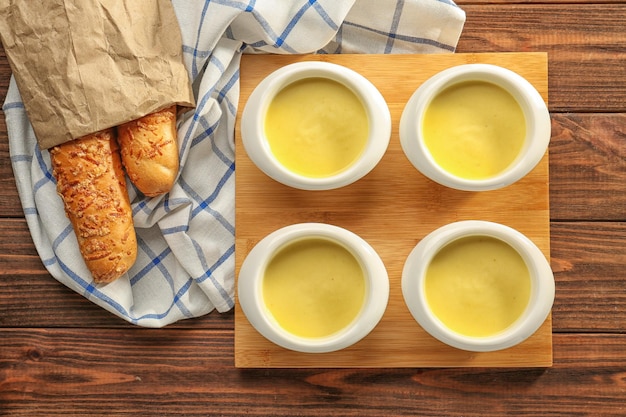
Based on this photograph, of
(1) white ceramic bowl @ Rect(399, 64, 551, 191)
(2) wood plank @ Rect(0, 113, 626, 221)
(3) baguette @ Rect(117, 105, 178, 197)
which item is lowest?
(2) wood plank @ Rect(0, 113, 626, 221)

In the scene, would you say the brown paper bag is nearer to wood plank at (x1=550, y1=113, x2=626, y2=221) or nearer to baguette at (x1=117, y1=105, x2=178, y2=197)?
baguette at (x1=117, y1=105, x2=178, y2=197)

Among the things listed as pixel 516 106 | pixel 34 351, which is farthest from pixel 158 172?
pixel 516 106

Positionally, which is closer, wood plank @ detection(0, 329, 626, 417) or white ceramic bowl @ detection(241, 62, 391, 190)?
white ceramic bowl @ detection(241, 62, 391, 190)

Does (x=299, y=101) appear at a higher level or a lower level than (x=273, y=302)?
higher

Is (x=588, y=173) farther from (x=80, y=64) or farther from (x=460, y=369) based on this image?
(x=80, y=64)

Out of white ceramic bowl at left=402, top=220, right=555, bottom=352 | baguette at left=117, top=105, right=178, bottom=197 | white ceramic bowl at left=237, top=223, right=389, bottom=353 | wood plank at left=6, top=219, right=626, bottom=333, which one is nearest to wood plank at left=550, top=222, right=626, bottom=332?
wood plank at left=6, top=219, right=626, bottom=333

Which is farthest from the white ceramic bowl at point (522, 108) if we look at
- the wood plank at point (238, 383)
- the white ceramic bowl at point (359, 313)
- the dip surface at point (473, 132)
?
the wood plank at point (238, 383)

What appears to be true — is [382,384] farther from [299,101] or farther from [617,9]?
[617,9]
